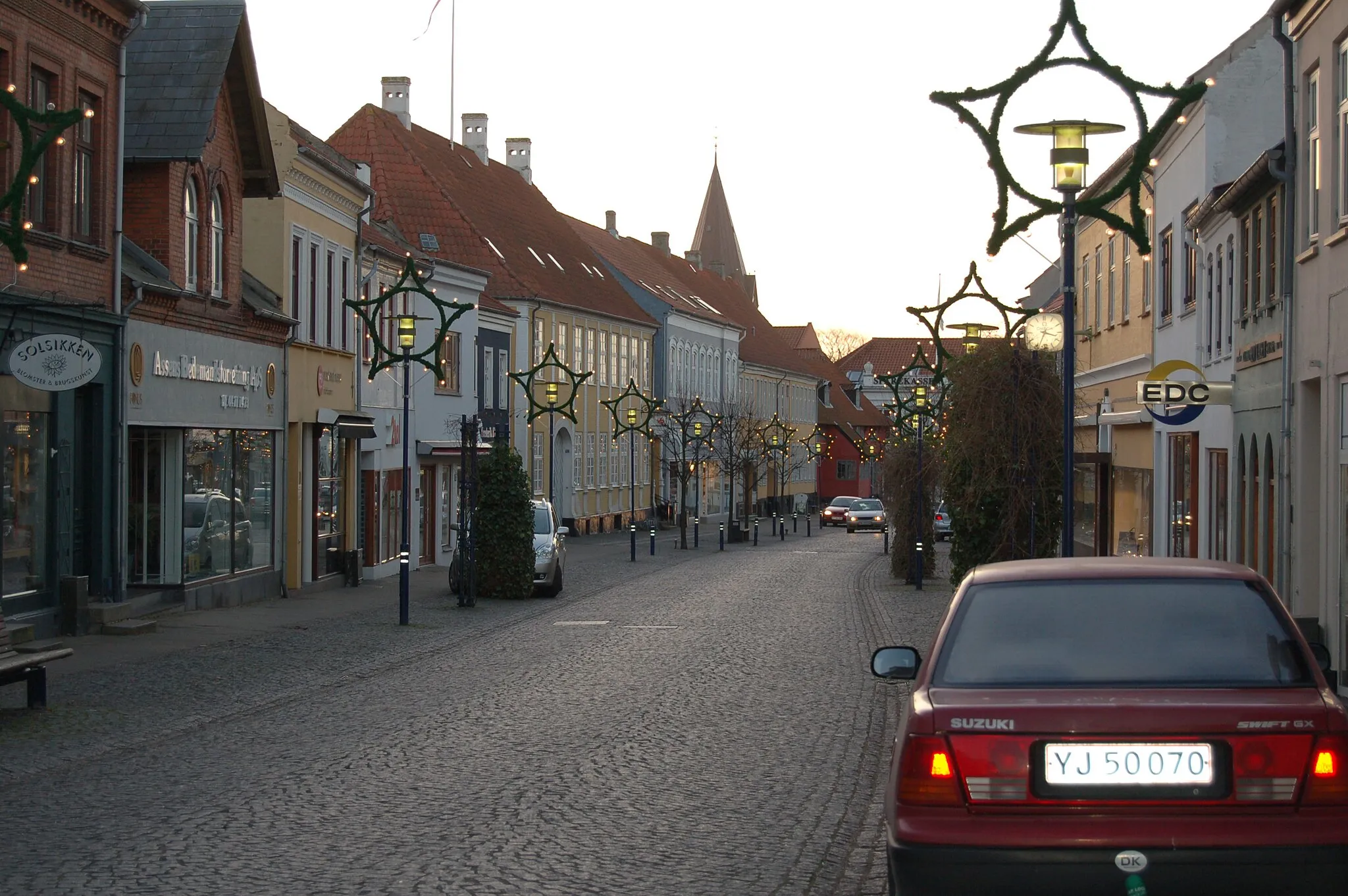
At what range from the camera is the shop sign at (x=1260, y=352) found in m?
20.8

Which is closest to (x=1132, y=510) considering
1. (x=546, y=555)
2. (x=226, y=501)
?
(x=546, y=555)

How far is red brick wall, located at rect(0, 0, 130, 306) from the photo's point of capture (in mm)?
19328

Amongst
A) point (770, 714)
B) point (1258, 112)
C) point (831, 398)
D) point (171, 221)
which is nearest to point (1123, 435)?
point (1258, 112)

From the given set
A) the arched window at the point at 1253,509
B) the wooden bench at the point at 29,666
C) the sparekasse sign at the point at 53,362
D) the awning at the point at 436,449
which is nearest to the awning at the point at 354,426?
the awning at the point at 436,449

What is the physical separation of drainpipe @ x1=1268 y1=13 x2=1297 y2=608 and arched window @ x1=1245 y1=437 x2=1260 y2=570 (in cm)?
264

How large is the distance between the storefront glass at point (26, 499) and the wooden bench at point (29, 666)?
566 cm

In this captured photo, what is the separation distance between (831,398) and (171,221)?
97.6 metres

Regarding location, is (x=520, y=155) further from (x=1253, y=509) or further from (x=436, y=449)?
(x=1253, y=509)

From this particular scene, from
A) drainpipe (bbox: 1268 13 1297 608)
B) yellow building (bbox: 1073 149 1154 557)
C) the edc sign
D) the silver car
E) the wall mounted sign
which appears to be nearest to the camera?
the edc sign

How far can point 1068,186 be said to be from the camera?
1376cm

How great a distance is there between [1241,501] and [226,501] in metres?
15.2

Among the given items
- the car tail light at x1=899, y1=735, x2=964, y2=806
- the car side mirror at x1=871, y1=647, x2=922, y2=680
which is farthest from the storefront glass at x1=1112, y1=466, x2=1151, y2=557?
the car tail light at x1=899, y1=735, x2=964, y2=806

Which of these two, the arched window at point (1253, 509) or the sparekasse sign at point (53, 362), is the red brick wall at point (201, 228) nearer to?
the sparekasse sign at point (53, 362)

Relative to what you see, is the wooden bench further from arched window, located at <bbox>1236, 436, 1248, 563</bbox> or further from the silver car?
arched window, located at <bbox>1236, 436, 1248, 563</bbox>
